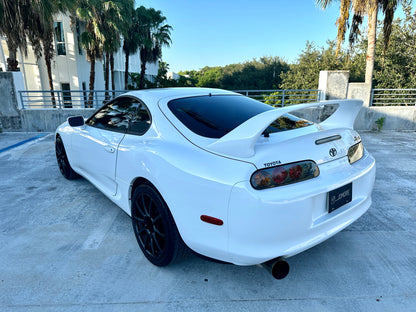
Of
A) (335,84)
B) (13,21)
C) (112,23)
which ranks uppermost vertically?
(112,23)

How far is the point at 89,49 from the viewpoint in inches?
700

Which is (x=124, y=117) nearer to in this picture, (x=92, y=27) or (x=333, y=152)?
(x=333, y=152)

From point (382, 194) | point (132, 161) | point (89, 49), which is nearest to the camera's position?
point (132, 161)

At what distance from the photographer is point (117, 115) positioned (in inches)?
117

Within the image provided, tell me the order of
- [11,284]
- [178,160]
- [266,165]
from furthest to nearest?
[11,284], [178,160], [266,165]

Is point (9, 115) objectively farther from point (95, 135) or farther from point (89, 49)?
point (89, 49)

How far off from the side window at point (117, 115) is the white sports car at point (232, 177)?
3 cm

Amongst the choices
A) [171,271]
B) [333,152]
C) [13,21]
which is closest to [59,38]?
[13,21]

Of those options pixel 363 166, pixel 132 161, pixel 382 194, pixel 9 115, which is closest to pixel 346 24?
pixel 382 194

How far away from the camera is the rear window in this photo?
2.16 metres

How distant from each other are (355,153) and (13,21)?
1333cm

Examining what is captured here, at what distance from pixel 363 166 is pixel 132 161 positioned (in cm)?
187

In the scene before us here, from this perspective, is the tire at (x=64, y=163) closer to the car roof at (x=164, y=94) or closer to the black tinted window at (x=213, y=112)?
the car roof at (x=164, y=94)

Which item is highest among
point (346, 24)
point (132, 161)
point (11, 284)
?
point (346, 24)
